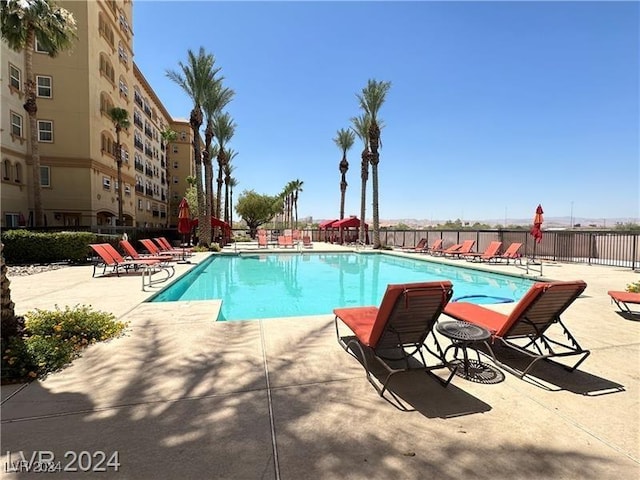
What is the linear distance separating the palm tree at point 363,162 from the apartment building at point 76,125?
65.7 feet

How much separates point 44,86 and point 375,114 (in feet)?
72.7

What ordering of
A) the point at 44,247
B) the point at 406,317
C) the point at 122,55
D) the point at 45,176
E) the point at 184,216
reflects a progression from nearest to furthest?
the point at 406,317, the point at 44,247, the point at 184,216, the point at 45,176, the point at 122,55

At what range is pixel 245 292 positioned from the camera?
10.7m

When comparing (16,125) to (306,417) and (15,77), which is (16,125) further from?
(306,417)

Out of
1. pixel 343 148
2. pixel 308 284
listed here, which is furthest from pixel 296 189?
pixel 308 284

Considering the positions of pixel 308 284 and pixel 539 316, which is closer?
pixel 539 316

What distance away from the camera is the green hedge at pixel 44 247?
1358 cm

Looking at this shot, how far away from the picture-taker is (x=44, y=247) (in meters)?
14.0

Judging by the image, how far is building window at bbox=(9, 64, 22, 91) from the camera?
19719 mm

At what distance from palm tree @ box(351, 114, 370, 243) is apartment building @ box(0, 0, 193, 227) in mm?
20017

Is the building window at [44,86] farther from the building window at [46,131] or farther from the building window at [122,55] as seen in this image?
the building window at [122,55]

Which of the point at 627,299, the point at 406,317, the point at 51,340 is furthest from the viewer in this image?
the point at 627,299

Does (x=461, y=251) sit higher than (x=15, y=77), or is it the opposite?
(x=15, y=77)

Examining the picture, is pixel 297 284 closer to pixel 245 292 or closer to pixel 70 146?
pixel 245 292
